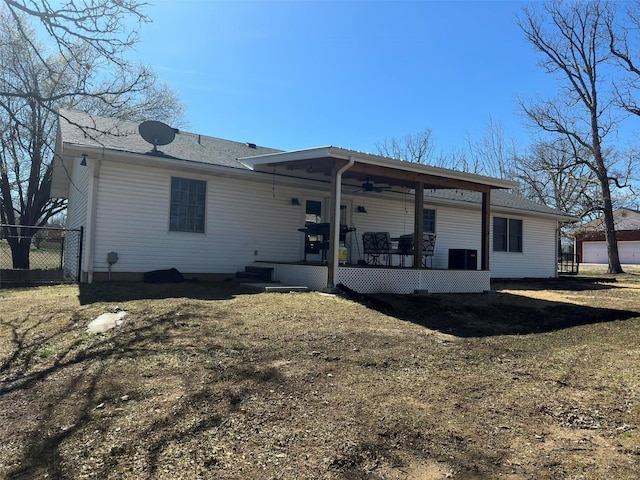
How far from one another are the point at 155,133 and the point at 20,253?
1274 centimetres

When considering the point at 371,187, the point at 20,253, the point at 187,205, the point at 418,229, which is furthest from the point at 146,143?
the point at 20,253

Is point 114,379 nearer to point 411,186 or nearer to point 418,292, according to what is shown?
point 418,292

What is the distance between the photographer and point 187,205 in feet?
34.7

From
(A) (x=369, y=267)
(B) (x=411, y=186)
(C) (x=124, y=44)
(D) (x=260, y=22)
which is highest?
(D) (x=260, y=22)

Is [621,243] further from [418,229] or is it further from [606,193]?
[418,229]

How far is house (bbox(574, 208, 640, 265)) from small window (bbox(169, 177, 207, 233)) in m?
37.9

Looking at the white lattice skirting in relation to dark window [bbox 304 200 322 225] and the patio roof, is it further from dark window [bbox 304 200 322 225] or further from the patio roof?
dark window [bbox 304 200 322 225]

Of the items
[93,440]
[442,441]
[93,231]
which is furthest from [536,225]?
[93,440]

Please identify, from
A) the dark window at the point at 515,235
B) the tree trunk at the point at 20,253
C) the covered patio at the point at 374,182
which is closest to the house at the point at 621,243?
the dark window at the point at 515,235

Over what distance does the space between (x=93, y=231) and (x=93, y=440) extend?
7.40m

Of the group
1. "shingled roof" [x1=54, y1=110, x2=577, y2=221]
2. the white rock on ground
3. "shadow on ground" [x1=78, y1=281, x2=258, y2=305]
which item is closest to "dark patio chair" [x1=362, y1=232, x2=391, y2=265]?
"shadow on ground" [x1=78, y1=281, x2=258, y2=305]

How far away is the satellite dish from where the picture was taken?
10.2 m

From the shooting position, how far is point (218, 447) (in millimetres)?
2814

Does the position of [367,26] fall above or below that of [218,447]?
above
